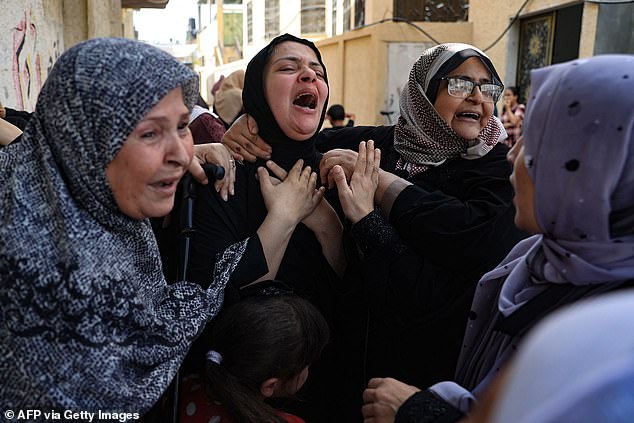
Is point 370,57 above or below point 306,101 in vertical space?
above

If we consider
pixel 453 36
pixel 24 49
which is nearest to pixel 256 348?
pixel 24 49

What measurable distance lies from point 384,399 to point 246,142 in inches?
43.0

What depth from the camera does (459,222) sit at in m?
1.85

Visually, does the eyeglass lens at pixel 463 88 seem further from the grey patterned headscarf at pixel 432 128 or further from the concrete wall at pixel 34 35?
the concrete wall at pixel 34 35

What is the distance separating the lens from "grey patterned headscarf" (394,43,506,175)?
217 centimetres

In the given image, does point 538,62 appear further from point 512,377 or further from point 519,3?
point 512,377

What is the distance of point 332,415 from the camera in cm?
223

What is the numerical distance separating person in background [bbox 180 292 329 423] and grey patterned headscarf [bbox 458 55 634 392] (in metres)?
0.73

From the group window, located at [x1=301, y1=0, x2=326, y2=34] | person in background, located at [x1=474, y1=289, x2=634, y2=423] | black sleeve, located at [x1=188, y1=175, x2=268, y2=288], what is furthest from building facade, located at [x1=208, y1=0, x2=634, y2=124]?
person in background, located at [x1=474, y1=289, x2=634, y2=423]

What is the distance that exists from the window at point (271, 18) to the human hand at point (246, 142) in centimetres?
2346

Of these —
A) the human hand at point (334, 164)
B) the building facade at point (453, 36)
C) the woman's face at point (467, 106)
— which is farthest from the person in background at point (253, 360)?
the building facade at point (453, 36)

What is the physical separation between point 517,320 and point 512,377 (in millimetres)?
675

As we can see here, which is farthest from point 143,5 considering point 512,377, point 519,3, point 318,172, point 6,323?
point 512,377

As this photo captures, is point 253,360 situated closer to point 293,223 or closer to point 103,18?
point 293,223
